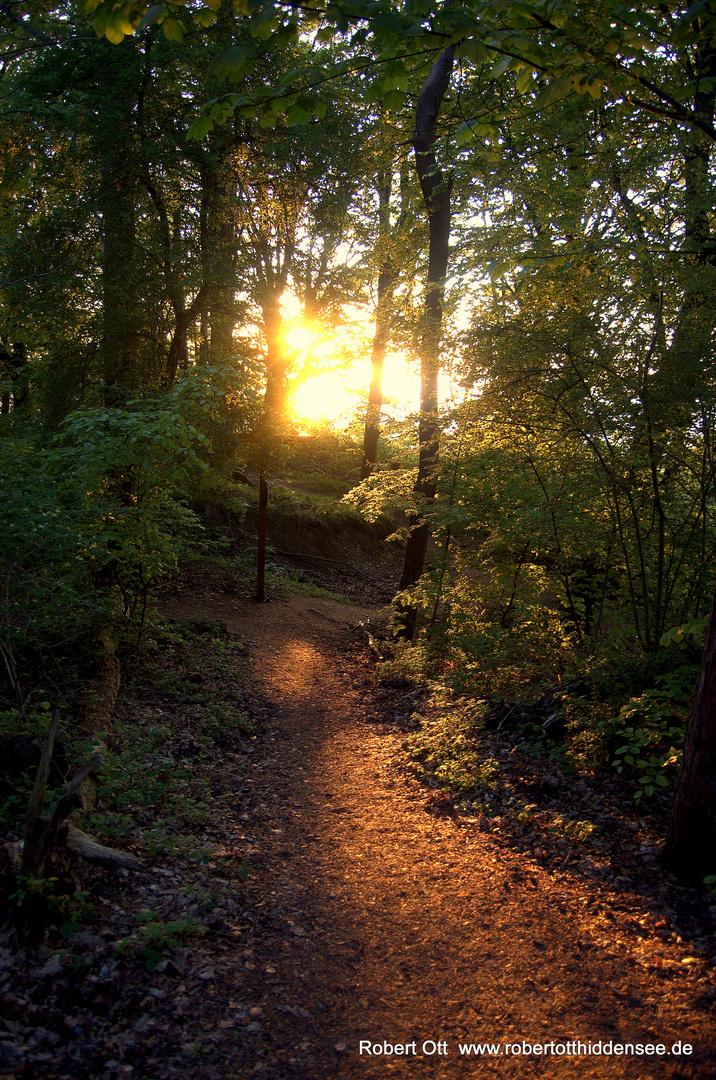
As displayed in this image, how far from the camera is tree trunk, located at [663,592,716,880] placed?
3495mm

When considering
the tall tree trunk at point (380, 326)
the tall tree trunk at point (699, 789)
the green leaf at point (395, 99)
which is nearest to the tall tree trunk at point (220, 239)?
the tall tree trunk at point (380, 326)

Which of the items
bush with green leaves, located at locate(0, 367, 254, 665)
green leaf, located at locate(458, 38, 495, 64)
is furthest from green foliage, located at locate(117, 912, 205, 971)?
green leaf, located at locate(458, 38, 495, 64)

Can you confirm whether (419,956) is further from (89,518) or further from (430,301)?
(430,301)

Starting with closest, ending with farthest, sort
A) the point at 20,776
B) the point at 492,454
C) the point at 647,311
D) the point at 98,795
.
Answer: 1. the point at 20,776
2. the point at 98,795
3. the point at 647,311
4. the point at 492,454

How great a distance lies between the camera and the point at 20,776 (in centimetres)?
394

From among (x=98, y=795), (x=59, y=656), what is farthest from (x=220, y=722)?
(x=98, y=795)

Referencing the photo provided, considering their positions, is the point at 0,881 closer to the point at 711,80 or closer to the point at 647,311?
the point at 711,80

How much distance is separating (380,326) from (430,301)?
319 cm

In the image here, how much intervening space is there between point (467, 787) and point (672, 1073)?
2.97 m

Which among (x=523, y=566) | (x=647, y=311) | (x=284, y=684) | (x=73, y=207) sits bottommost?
(x=284, y=684)

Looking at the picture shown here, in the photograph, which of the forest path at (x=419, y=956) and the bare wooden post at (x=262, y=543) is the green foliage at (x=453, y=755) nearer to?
the forest path at (x=419, y=956)

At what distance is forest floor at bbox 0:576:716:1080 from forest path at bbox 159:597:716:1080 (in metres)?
0.01

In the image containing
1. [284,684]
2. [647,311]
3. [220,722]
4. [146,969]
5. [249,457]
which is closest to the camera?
[146,969]

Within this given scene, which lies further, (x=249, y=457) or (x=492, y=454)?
(x=249, y=457)
